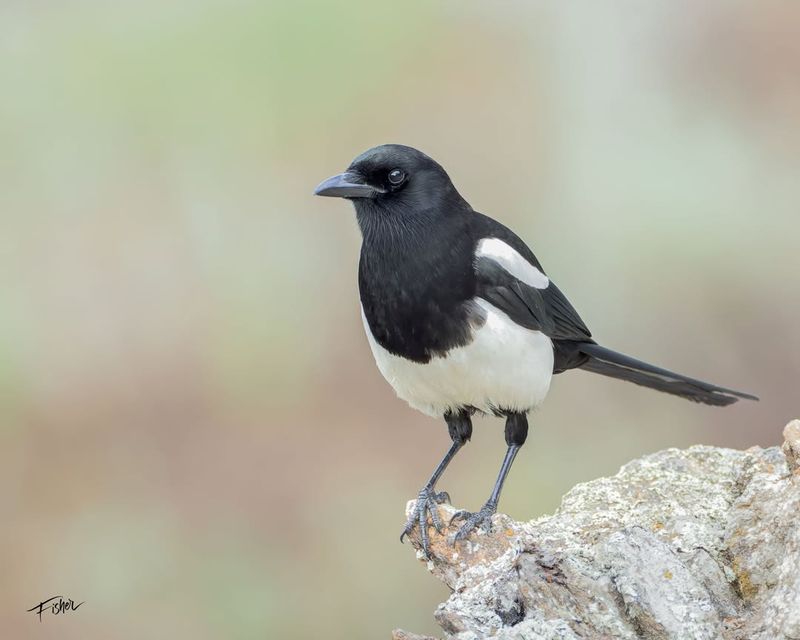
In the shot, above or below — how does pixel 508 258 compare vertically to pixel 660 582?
above

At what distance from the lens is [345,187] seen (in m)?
2.99

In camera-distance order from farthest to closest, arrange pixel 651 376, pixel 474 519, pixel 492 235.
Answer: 1. pixel 651 376
2. pixel 492 235
3. pixel 474 519

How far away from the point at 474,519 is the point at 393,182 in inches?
37.7

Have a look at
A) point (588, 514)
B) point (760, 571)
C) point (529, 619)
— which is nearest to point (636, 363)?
point (588, 514)

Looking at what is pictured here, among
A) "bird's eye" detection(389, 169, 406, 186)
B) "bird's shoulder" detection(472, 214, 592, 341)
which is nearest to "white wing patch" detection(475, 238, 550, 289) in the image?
"bird's shoulder" detection(472, 214, 592, 341)

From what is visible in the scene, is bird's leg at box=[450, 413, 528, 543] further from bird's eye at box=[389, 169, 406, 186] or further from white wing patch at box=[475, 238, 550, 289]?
bird's eye at box=[389, 169, 406, 186]

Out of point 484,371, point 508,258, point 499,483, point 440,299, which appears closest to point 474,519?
point 499,483

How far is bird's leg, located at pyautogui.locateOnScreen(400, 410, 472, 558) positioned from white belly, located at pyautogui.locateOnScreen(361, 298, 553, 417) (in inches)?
6.3

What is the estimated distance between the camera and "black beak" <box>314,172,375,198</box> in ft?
9.71

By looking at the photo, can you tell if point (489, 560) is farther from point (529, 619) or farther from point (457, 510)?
point (529, 619)

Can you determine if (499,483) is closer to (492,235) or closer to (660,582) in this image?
(492,235)

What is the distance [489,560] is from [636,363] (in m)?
1.10

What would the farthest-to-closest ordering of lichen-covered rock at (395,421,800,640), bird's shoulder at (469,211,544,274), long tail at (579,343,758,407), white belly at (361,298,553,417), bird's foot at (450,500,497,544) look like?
long tail at (579,343,758,407), bird's shoulder at (469,211,544,274), white belly at (361,298,553,417), bird's foot at (450,500,497,544), lichen-covered rock at (395,421,800,640)

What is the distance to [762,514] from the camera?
2393 mm
